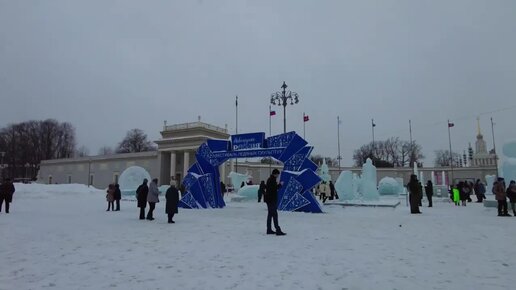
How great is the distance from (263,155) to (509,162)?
39.7ft

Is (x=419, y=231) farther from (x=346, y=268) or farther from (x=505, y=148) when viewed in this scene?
(x=505, y=148)

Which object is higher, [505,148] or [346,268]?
[505,148]

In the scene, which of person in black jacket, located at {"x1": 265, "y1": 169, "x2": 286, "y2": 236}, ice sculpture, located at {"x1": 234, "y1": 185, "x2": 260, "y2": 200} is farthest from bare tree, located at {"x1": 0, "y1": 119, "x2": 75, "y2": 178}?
person in black jacket, located at {"x1": 265, "y1": 169, "x2": 286, "y2": 236}

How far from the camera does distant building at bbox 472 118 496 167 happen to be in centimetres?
7400

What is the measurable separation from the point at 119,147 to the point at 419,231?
86.4m

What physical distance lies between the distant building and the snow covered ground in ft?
245

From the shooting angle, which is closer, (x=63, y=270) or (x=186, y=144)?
(x=63, y=270)

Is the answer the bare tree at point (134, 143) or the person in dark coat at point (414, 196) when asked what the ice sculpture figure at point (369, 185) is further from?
the bare tree at point (134, 143)

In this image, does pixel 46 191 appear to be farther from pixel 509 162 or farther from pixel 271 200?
pixel 509 162

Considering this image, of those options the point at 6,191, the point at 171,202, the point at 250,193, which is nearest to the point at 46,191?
the point at 6,191

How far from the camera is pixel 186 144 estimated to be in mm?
57625

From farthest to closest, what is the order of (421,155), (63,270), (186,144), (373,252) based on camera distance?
(421,155) → (186,144) → (373,252) → (63,270)

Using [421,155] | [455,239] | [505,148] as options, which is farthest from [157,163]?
[421,155]

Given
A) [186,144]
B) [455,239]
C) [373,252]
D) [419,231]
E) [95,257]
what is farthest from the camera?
[186,144]
